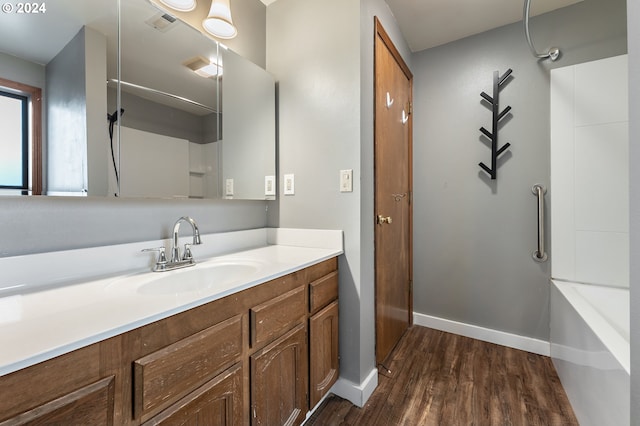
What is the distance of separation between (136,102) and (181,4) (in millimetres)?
599

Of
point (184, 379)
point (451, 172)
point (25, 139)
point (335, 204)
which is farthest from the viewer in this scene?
point (451, 172)

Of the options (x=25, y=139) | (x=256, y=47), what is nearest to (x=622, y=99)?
(x=256, y=47)

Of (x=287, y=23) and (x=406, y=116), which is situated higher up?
(x=287, y=23)

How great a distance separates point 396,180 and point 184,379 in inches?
68.9

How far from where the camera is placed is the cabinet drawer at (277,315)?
0.98 m

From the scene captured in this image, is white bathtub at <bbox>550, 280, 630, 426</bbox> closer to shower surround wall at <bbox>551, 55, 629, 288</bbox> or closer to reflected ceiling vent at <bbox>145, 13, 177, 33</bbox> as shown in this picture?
shower surround wall at <bbox>551, 55, 629, 288</bbox>

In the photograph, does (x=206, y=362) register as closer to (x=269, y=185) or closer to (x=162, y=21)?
(x=269, y=185)

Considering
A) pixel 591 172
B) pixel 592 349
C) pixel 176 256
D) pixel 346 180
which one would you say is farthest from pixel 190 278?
pixel 591 172

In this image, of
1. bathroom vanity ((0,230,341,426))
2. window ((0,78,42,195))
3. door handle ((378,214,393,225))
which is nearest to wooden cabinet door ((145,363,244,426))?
bathroom vanity ((0,230,341,426))

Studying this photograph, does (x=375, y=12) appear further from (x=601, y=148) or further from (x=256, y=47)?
(x=601, y=148)

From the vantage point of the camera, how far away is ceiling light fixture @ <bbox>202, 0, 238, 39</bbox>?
1461mm

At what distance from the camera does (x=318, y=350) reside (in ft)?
4.36

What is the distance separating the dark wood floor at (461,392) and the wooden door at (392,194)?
20 cm

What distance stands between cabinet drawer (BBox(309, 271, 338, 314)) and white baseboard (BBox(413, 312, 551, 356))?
1326mm
